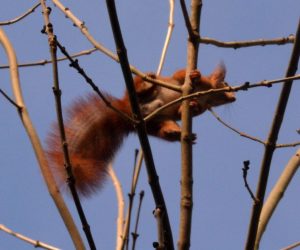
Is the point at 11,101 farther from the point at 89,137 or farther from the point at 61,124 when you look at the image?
the point at 89,137

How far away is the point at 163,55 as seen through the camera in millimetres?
3143

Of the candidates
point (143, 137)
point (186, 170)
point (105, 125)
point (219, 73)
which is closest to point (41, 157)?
point (143, 137)

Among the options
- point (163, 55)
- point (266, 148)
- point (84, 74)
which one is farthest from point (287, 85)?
point (163, 55)

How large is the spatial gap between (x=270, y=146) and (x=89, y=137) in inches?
97.4

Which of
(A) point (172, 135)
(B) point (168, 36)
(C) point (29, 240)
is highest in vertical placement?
(A) point (172, 135)

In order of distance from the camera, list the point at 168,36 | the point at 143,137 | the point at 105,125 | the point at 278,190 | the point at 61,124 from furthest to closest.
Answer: the point at 105,125
the point at 168,36
the point at 278,190
the point at 143,137
the point at 61,124

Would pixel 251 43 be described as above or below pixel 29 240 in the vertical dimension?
above

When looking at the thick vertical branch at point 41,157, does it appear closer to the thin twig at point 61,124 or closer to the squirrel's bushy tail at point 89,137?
the thin twig at point 61,124

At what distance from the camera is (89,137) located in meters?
4.61

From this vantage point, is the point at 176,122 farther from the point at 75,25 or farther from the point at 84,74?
the point at 84,74

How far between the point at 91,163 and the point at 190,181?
1637 mm

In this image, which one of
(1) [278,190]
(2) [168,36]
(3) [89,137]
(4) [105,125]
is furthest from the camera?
(4) [105,125]

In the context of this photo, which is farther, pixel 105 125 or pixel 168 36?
pixel 105 125

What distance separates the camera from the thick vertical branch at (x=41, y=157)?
1920 millimetres
